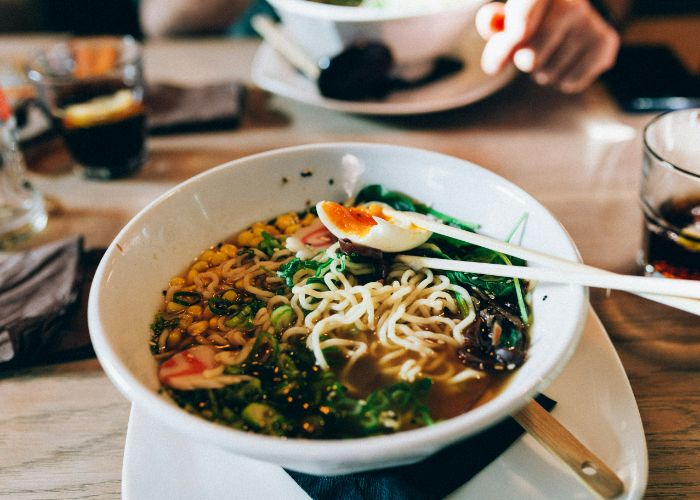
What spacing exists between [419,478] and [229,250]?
785 mm

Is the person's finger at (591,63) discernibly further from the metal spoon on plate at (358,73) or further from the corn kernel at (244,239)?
the corn kernel at (244,239)

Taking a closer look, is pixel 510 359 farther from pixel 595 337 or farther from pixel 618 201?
pixel 618 201

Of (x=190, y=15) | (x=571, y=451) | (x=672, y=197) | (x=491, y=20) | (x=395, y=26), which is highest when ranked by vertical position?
(x=491, y=20)

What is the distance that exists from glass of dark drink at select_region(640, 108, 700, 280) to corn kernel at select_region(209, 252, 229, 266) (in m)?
1.17

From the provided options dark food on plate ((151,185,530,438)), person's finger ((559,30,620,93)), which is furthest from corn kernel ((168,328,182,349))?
person's finger ((559,30,620,93))

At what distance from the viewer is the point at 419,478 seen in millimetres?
947

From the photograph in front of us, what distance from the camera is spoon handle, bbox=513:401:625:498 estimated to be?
90 centimetres

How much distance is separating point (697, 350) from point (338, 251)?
2.98 ft

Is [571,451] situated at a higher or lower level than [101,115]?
higher

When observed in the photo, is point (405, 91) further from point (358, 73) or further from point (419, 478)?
point (419, 478)

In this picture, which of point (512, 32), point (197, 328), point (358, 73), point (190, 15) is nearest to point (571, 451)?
point (197, 328)

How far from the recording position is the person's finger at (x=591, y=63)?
2311 mm

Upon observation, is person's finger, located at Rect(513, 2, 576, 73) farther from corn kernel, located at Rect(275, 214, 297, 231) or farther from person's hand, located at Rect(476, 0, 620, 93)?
corn kernel, located at Rect(275, 214, 297, 231)

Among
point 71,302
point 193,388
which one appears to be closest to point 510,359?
point 193,388
